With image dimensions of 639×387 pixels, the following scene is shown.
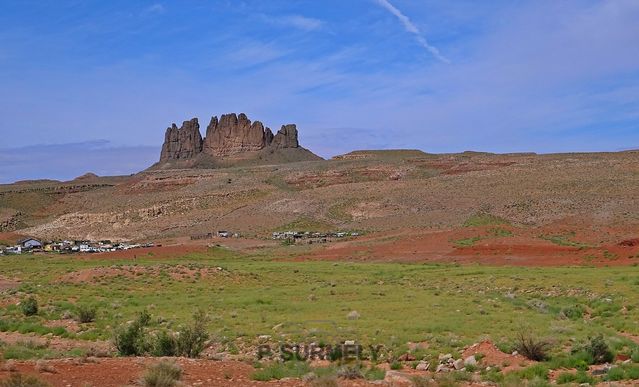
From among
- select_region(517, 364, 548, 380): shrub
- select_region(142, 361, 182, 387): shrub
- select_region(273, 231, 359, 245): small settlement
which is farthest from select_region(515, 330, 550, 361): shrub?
select_region(273, 231, 359, 245): small settlement

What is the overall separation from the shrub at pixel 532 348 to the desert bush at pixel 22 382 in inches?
381

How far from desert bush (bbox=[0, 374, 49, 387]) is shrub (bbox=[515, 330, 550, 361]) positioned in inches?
381

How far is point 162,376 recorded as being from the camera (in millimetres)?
10117

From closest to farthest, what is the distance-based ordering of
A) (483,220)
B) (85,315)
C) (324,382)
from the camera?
(324,382) → (85,315) → (483,220)

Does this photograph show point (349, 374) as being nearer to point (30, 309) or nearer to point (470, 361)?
point (470, 361)

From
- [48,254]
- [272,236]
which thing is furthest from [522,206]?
[48,254]

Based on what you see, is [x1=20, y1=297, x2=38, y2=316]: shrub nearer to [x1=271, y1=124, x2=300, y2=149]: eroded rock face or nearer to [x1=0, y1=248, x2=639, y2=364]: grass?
[x1=0, y1=248, x2=639, y2=364]: grass

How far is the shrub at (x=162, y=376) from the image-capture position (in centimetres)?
998

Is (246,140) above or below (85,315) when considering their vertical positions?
above

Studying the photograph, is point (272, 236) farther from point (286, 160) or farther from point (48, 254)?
point (286, 160)

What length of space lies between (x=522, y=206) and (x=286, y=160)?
112271 millimetres

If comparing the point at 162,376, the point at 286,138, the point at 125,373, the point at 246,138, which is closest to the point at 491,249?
the point at 125,373

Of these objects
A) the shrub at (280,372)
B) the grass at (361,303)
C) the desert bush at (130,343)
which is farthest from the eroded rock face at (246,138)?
the shrub at (280,372)

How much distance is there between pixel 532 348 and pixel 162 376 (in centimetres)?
805
